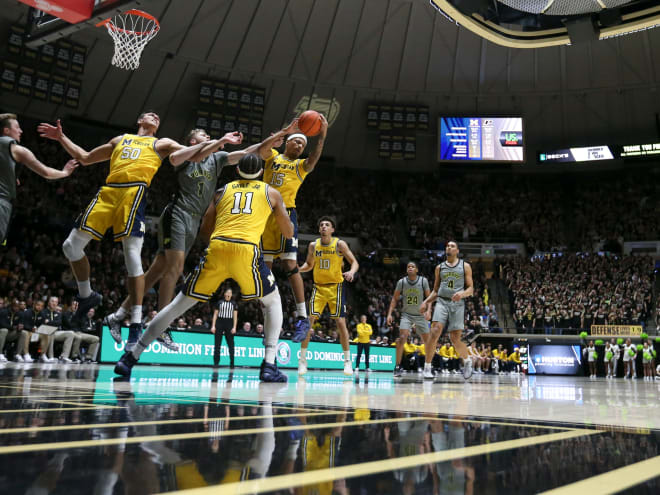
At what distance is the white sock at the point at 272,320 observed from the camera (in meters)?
4.88

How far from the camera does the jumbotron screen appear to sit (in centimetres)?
2839

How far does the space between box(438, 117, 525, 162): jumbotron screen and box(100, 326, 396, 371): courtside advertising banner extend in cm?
1409

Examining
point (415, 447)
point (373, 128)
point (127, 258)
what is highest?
point (373, 128)

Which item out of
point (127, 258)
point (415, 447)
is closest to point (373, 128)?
point (127, 258)

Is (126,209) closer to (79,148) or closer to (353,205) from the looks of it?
(79,148)

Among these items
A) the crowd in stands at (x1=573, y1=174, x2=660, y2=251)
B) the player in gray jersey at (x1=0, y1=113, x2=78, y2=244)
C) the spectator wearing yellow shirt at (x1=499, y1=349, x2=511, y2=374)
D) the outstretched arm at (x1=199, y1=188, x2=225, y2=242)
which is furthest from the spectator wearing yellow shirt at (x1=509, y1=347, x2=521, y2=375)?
the player in gray jersey at (x1=0, y1=113, x2=78, y2=244)

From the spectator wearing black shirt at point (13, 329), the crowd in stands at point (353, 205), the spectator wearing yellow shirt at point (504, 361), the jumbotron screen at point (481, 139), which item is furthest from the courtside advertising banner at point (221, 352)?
the jumbotron screen at point (481, 139)

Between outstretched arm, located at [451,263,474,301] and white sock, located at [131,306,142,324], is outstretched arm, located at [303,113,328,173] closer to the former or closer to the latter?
white sock, located at [131,306,142,324]

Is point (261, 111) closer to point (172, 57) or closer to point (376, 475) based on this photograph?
point (172, 57)

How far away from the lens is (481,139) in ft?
93.2

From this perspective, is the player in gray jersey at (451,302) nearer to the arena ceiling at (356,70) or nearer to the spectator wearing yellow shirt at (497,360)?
the spectator wearing yellow shirt at (497,360)

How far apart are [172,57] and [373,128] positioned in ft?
32.9

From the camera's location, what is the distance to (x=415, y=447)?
1665 mm

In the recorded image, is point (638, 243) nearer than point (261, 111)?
No
